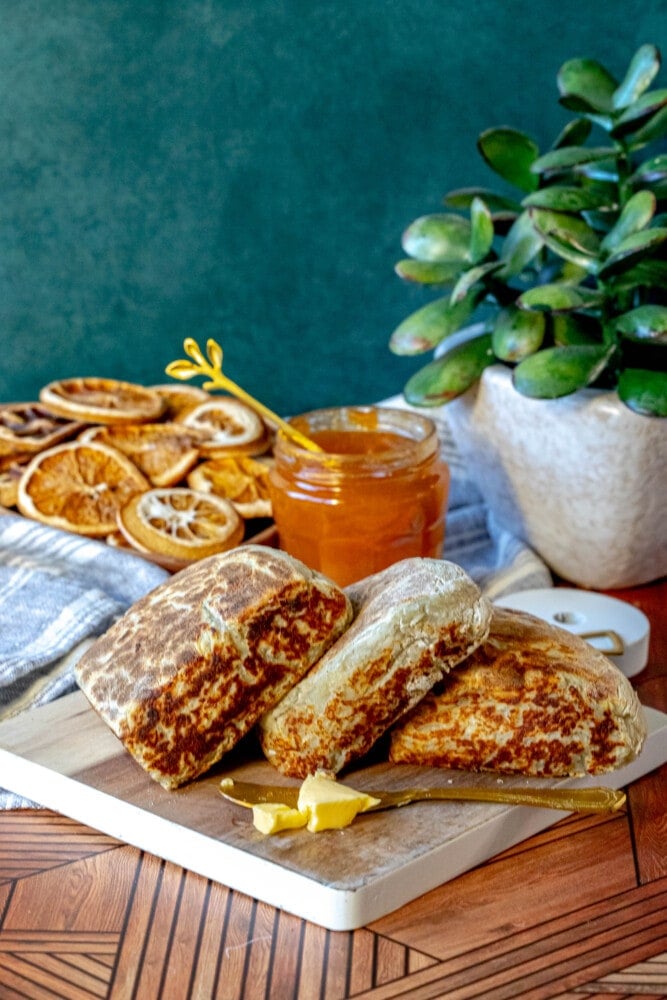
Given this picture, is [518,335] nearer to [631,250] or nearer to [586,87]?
[631,250]

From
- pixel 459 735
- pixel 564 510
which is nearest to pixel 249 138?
pixel 564 510

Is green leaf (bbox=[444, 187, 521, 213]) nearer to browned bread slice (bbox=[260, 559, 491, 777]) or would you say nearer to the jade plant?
the jade plant

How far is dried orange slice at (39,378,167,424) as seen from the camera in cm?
191

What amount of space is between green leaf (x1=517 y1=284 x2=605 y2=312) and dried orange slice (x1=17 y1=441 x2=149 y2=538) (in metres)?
0.68

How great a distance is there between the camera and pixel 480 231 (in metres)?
1.64

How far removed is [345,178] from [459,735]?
1294 millimetres

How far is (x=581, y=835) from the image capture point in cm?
109

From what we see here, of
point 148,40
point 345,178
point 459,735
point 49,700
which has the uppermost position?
point 148,40

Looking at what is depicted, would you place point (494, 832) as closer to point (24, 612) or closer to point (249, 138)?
point (24, 612)

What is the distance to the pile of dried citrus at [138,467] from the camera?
1.74 metres

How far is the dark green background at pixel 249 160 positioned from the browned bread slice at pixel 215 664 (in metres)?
1.13

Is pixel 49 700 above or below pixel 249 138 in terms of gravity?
below

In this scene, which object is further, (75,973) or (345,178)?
(345,178)

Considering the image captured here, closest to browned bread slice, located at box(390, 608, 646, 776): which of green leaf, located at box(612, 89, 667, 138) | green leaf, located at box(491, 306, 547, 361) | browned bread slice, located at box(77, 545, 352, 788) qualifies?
browned bread slice, located at box(77, 545, 352, 788)
